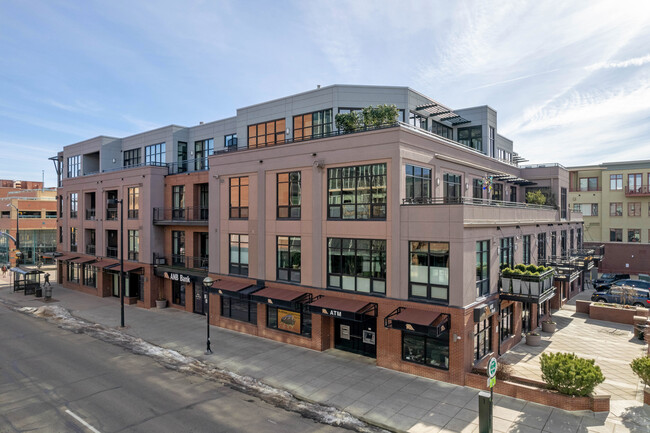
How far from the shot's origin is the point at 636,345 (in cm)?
2120

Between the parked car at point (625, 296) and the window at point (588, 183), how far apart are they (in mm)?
23990

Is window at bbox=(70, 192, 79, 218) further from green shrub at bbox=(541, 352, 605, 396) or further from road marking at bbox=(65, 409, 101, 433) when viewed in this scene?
green shrub at bbox=(541, 352, 605, 396)

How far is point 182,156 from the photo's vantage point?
3438cm

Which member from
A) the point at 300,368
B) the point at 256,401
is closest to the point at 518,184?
the point at 300,368

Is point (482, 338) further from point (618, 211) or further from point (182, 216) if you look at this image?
point (618, 211)

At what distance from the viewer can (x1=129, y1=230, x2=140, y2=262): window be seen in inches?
1292

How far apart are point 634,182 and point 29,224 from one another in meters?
87.2

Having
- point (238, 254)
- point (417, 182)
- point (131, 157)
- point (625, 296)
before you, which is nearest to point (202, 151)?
point (131, 157)

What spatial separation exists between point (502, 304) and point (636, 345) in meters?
8.48

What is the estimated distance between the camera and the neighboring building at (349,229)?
17141 mm

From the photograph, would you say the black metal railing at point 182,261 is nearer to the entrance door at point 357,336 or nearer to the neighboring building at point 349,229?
the neighboring building at point 349,229

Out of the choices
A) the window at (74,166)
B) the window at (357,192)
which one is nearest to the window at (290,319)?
the window at (357,192)

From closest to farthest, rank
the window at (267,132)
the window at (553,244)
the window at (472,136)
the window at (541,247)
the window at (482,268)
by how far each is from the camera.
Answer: the window at (482,268), the window at (541,247), the window at (267,132), the window at (553,244), the window at (472,136)

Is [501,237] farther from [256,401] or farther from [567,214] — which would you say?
[567,214]
